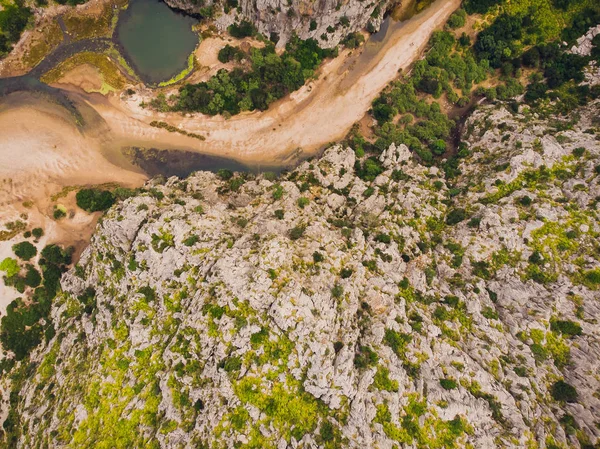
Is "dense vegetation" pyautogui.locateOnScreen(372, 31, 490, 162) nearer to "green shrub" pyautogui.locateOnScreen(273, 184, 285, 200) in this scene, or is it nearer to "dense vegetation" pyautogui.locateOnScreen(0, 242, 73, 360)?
"green shrub" pyautogui.locateOnScreen(273, 184, 285, 200)

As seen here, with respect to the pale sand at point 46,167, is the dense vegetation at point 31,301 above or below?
below

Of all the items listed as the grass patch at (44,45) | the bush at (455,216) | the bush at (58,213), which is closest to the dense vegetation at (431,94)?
the bush at (455,216)

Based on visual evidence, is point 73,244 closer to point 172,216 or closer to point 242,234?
point 172,216

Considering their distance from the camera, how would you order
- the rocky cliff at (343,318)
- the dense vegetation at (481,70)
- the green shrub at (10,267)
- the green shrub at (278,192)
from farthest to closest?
the dense vegetation at (481,70) → the green shrub at (10,267) → the green shrub at (278,192) → the rocky cliff at (343,318)

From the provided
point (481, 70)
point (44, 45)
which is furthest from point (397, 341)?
point (44, 45)

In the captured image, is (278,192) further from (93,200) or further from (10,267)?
(10,267)

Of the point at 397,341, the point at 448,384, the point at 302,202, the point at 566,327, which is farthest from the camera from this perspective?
the point at 302,202

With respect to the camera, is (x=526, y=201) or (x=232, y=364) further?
(x=526, y=201)

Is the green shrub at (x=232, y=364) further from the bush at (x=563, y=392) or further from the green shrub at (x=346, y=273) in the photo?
the bush at (x=563, y=392)
